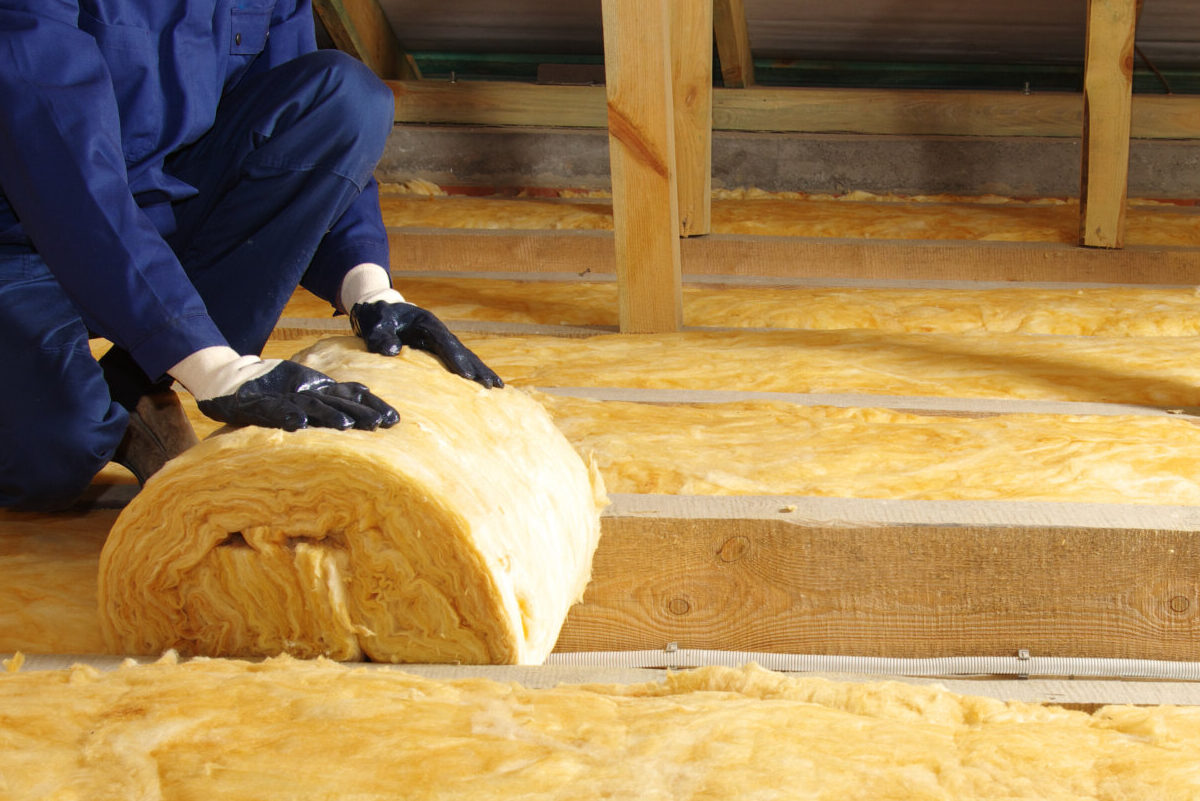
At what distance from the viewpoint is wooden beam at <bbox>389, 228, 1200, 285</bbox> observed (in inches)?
139

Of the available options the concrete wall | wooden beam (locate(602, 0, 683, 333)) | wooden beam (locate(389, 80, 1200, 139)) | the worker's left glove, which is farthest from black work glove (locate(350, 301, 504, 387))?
wooden beam (locate(389, 80, 1200, 139))

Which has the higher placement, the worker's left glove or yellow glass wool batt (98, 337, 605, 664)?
the worker's left glove

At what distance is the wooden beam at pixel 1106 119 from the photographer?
11.6ft

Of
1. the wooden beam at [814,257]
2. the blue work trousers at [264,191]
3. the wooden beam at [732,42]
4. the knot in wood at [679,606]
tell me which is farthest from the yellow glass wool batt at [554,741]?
the wooden beam at [732,42]

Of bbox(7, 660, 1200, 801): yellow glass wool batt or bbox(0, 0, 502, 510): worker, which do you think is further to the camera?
bbox(0, 0, 502, 510): worker

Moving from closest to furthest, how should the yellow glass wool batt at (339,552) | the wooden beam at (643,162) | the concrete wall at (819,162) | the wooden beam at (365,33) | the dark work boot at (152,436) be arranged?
the yellow glass wool batt at (339,552)
the dark work boot at (152,436)
the wooden beam at (643,162)
the concrete wall at (819,162)
the wooden beam at (365,33)

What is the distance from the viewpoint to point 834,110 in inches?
193

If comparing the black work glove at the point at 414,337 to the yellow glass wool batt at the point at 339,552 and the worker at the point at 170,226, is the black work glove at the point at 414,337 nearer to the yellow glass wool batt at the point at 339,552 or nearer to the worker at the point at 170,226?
the worker at the point at 170,226

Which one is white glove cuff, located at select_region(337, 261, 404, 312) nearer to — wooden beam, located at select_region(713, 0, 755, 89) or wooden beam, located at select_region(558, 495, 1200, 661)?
wooden beam, located at select_region(558, 495, 1200, 661)

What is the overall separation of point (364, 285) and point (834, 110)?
3.58 m

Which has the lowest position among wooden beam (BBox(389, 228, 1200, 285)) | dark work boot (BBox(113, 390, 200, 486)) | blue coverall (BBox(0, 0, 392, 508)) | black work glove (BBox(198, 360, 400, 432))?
wooden beam (BBox(389, 228, 1200, 285))

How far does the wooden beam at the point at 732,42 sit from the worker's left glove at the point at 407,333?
3.59 metres

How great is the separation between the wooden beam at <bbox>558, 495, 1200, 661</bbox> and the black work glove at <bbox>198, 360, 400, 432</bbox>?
0.44 metres

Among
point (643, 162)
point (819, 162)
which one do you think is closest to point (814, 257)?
point (643, 162)
